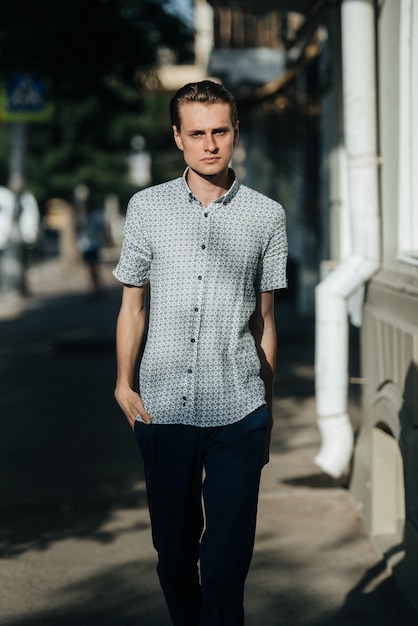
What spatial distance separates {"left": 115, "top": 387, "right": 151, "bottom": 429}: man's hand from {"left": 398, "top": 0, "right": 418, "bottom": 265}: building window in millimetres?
1826

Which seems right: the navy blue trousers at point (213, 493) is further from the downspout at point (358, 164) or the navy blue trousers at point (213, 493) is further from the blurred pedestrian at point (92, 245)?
the blurred pedestrian at point (92, 245)

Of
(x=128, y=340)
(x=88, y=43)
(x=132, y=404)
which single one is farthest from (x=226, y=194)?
(x=88, y=43)

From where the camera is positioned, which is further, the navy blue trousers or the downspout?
the downspout

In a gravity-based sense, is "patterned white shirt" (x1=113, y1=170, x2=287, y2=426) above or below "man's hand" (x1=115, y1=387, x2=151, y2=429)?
above

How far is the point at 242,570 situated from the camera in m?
3.61

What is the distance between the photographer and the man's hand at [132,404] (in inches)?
140

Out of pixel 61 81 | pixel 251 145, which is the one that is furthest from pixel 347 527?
pixel 251 145

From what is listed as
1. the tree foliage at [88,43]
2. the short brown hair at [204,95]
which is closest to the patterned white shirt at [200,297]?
the short brown hair at [204,95]

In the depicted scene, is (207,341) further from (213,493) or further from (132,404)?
(213,493)

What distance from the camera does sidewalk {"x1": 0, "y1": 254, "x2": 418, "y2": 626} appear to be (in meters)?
4.77

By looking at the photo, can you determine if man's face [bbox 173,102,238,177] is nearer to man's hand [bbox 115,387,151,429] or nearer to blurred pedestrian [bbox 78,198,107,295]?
man's hand [bbox 115,387,151,429]

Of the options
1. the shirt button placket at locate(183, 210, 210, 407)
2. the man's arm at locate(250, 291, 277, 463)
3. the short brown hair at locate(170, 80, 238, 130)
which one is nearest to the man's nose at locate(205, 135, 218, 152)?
the short brown hair at locate(170, 80, 238, 130)

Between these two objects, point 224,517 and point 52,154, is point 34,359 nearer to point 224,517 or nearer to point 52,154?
point 224,517

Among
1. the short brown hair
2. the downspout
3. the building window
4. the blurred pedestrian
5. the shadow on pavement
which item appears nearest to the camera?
the short brown hair
